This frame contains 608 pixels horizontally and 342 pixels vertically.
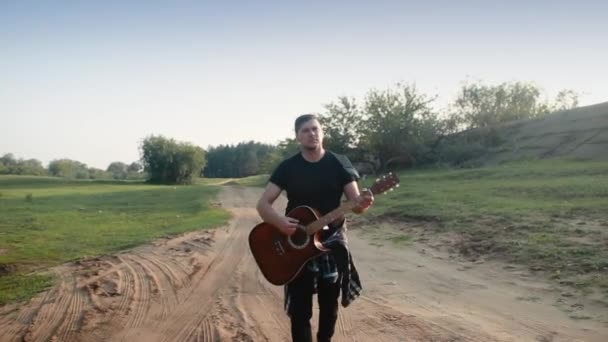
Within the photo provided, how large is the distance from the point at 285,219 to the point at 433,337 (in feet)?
7.84

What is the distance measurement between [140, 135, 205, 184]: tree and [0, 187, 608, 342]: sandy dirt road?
5756cm

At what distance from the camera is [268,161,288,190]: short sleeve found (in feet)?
13.6

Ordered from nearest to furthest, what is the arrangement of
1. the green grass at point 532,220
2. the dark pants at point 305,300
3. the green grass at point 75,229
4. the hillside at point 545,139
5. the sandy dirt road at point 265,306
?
the dark pants at point 305,300, the sandy dirt road at point 265,306, the green grass at point 532,220, the green grass at point 75,229, the hillside at point 545,139

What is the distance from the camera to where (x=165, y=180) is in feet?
216

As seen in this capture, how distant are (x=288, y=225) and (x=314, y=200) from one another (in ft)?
1.11

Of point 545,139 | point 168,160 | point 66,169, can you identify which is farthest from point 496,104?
point 66,169

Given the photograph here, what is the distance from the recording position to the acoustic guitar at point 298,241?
3.98 meters

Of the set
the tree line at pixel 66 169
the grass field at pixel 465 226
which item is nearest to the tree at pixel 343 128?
the grass field at pixel 465 226

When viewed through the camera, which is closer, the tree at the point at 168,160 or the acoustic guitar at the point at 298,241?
the acoustic guitar at the point at 298,241

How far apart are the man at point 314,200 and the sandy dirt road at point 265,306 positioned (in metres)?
1.33

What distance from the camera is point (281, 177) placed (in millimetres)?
4148

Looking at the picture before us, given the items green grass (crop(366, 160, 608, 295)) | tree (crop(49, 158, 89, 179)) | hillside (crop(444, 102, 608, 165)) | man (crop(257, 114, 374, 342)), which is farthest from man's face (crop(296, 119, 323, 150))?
tree (crop(49, 158, 89, 179))

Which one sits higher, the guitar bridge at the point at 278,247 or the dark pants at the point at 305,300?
the guitar bridge at the point at 278,247

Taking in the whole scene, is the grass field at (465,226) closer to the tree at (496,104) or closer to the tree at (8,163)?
the tree at (496,104)
